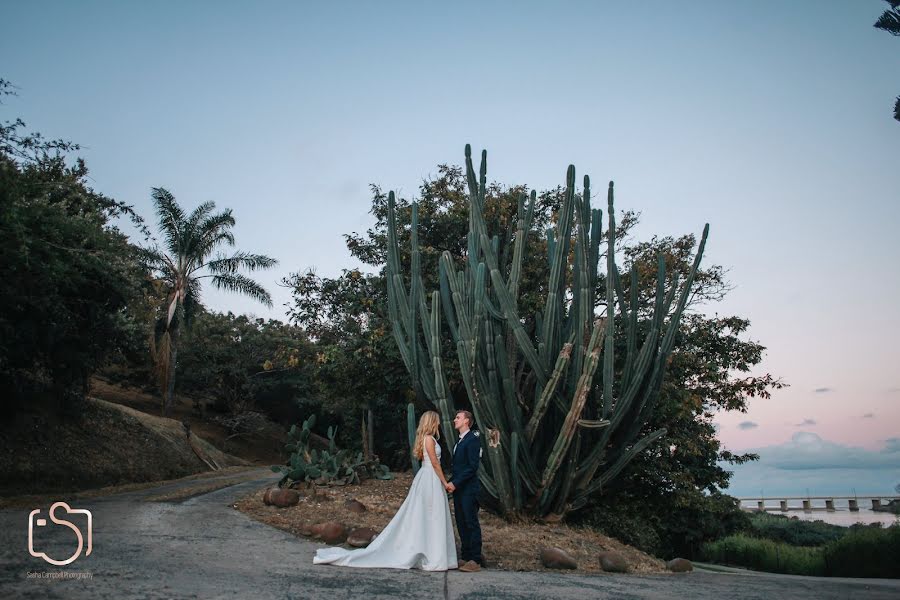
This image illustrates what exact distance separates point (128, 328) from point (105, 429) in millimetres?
3529

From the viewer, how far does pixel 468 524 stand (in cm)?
650

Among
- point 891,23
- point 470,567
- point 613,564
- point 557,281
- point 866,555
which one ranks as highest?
point 891,23

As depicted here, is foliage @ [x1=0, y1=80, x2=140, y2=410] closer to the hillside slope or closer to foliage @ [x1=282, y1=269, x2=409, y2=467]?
the hillside slope

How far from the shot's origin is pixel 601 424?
29.9ft

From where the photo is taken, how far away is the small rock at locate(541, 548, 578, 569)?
721 centimetres

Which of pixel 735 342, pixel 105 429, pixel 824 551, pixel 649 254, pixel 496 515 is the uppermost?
pixel 649 254

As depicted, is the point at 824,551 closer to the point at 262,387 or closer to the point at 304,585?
the point at 304,585

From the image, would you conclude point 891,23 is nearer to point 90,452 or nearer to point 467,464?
point 467,464

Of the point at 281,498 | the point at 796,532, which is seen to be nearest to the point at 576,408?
the point at 281,498

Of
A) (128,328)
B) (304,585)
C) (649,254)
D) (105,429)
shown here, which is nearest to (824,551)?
(649,254)

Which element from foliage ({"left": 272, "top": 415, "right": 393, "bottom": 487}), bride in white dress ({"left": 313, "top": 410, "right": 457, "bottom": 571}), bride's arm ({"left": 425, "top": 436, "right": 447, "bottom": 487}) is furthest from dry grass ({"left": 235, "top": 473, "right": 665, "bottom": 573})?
bride's arm ({"left": 425, "top": 436, "right": 447, "bottom": 487})

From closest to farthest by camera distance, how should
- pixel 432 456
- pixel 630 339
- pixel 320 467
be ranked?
pixel 432 456
pixel 630 339
pixel 320 467

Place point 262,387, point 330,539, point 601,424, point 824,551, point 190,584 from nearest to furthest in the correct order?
point 190,584 → point 330,539 → point 601,424 → point 824,551 → point 262,387

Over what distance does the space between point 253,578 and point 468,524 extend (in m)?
2.03
